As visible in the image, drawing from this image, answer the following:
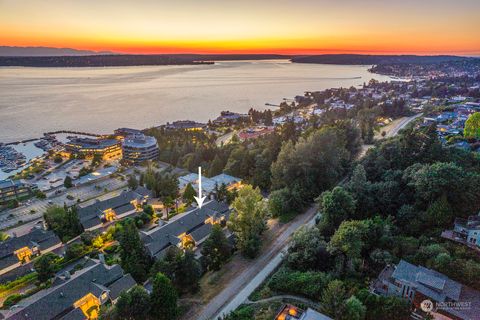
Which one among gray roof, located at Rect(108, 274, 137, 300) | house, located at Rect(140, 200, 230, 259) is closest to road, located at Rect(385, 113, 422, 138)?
house, located at Rect(140, 200, 230, 259)

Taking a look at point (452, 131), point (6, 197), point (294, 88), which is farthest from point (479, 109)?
point (294, 88)

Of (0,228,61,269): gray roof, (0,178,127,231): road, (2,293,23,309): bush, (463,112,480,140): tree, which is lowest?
(0,178,127,231): road

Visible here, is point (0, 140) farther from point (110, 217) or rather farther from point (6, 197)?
point (110, 217)

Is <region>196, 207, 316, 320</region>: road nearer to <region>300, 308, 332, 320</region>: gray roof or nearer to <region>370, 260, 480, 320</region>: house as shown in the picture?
<region>300, 308, 332, 320</region>: gray roof

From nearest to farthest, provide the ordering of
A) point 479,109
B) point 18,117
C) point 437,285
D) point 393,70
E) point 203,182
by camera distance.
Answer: point 437,285 → point 203,182 → point 479,109 → point 18,117 → point 393,70

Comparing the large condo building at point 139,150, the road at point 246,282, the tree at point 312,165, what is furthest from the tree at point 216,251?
the large condo building at point 139,150

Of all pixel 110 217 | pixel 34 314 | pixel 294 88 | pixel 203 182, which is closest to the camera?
pixel 34 314
